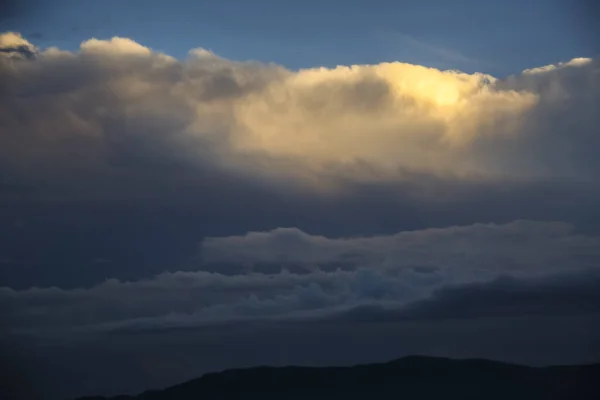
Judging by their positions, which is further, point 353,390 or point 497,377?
point 353,390

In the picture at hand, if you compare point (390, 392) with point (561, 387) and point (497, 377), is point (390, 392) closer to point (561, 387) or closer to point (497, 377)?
point (497, 377)

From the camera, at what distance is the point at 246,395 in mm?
51844

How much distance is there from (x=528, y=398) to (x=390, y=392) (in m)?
9.50

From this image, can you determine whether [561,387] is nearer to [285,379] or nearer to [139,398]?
[285,379]

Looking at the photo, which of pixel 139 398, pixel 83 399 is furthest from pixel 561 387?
pixel 83 399

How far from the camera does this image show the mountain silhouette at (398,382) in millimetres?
45281

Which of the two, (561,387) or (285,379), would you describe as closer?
(561,387)

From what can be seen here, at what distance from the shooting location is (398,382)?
170 feet

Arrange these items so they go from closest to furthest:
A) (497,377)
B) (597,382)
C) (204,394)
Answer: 1. (597,382)
2. (497,377)
3. (204,394)


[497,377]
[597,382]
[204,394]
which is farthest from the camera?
[204,394]

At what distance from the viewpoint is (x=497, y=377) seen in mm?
47156

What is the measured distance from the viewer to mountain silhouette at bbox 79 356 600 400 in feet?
149

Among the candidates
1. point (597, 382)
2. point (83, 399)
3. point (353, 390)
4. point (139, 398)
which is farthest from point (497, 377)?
point (83, 399)

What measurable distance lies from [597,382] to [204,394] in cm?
2499
